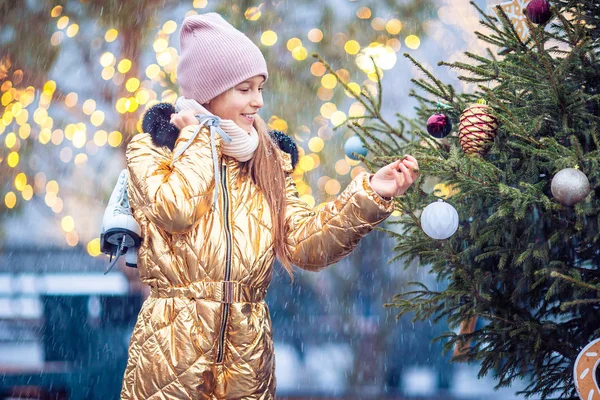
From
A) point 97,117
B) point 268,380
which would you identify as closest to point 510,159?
point 268,380

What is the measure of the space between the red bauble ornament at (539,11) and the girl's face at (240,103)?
735 millimetres

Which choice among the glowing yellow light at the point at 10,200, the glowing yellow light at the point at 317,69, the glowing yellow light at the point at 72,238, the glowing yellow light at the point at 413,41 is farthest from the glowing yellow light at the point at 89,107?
the glowing yellow light at the point at 413,41

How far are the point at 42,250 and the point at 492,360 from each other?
397 centimetres

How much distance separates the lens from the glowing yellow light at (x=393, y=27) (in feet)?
15.2

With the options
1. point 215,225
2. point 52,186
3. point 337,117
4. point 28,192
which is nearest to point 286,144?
point 215,225

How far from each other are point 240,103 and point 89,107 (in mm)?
2962

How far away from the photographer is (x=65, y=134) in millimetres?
4496

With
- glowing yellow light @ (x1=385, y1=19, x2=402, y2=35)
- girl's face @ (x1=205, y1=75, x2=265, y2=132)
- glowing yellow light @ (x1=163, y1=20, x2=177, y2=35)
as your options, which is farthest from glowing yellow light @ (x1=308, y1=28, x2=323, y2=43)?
girl's face @ (x1=205, y1=75, x2=265, y2=132)

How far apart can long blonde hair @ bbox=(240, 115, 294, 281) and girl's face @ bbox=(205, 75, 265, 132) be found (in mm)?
83

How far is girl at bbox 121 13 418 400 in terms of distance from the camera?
1.67 meters

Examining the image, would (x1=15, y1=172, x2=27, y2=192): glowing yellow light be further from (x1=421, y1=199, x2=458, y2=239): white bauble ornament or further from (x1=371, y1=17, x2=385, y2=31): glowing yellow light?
(x1=421, y1=199, x2=458, y2=239): white bauble ornament

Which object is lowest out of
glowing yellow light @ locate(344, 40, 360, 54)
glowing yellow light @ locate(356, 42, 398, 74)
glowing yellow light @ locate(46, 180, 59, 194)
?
glowing yellow light @ locate(46, 180, 59, 194)

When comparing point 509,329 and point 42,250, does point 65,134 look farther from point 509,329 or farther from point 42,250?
point 509,329

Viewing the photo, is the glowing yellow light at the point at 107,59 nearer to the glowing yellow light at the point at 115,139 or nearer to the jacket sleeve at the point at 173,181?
the glowing yellow light at the point at 115,139
